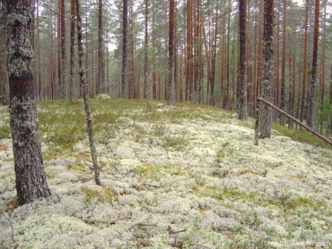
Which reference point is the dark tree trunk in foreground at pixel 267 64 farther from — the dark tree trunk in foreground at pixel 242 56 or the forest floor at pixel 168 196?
the dark tree trunk in foreground at pixel 242 56

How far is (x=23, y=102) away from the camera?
378cm

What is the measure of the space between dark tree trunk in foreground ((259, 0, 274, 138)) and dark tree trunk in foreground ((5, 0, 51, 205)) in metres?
8.38

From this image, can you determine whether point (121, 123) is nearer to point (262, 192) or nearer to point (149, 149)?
point (149, 149)

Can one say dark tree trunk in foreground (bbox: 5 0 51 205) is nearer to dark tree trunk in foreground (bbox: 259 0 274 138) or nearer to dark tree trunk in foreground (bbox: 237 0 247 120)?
dark tree trunk in foreground (bbox: 259 0 274 138)

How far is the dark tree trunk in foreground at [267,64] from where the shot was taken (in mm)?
9266

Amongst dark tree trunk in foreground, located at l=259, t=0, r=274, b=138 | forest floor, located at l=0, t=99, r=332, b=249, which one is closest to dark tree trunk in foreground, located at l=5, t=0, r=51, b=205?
forest floor, located at l=0, t=99, r=332, b=249

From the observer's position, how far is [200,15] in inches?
966

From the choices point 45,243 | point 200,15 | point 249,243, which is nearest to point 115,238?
point 45,243

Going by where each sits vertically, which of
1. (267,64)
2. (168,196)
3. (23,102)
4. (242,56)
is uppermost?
(242,56)

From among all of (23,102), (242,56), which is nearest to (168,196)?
(23,102)

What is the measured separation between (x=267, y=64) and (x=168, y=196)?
292 inches

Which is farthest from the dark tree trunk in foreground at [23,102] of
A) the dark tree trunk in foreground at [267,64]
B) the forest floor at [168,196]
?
the dark tree trunk in foreground at [267,64]

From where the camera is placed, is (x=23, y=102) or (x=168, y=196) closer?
(x=23, y=102)

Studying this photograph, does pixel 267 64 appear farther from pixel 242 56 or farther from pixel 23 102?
pixel 23 102
